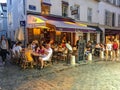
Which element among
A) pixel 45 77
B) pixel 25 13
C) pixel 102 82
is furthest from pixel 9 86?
pixel 25 13

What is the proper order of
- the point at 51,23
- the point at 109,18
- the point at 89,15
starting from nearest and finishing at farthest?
the point at 51,23 < the point at 89,15 < the point at 109,18

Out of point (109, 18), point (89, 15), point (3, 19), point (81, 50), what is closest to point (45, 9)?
point (81, 50)

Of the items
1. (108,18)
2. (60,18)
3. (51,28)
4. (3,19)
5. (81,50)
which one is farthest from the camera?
(3,19)

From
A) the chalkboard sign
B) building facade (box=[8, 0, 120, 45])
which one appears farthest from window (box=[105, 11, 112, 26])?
the chalkboard sign

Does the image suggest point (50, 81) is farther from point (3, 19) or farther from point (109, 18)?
point (3, 19)

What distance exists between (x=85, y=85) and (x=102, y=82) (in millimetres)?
907

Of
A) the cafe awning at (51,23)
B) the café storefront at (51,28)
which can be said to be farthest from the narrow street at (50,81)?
the café storefront at (51,28)

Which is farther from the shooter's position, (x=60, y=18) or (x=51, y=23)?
(x=60, y=18)

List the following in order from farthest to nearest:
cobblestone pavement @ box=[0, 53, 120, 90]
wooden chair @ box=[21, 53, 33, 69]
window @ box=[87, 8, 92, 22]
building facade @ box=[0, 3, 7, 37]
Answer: building facade @ box=[0, 3, 7, 37], window @ box=[87, 8, 92, 22], wooden chair @ box=[21, 53, 33, 69], cobblestone pavement @ box=[0, 53, 120, 90]

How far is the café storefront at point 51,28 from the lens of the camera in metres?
16.2

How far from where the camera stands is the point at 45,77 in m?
11.3

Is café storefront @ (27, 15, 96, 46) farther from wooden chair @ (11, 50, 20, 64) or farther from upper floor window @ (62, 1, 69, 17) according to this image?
wooden chair @ (11, 50, 20, 64)

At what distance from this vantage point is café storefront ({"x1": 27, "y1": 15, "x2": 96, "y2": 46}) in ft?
53.1

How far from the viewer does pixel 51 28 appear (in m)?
16.2
